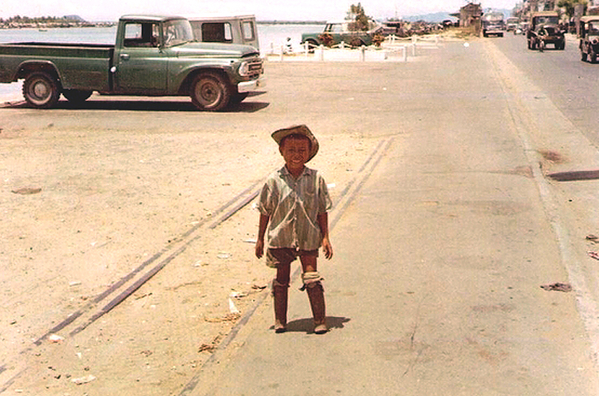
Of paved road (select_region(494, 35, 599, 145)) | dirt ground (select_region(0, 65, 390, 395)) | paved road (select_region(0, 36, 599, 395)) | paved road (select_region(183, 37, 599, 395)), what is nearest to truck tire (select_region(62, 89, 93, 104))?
paved road (select_region(0, 36, 599, 395))

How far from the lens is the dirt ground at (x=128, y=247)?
4.99 m

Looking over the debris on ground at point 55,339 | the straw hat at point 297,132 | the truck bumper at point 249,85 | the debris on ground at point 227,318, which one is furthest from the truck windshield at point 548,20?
the debris on ground at point 55,339

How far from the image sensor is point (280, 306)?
5082mm

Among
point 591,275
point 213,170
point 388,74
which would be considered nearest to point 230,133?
point 213,170

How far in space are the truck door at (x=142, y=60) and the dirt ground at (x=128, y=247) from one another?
3.27 m

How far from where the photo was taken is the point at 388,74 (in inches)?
1180

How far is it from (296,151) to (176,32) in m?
14.8

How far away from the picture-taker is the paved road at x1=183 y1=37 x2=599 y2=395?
4.38 m

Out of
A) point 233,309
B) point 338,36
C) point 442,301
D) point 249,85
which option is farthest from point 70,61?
point 338,36

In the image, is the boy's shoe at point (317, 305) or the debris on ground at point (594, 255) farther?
the debris on ground at point (594, 255)

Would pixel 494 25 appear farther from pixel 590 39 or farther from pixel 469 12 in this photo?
pixel 590 39

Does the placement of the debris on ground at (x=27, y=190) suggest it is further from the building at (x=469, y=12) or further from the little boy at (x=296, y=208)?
the building at (x=469, y=12)

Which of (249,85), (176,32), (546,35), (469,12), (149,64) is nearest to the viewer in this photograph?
(149,64)

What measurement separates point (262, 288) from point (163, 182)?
432 cm
